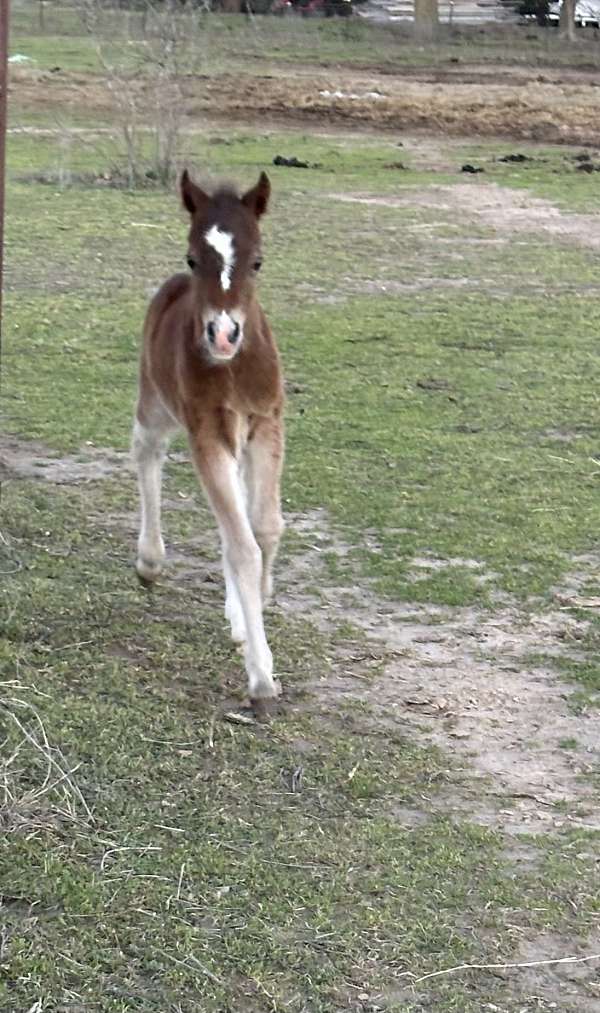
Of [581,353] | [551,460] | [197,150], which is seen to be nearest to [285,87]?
[197,150]

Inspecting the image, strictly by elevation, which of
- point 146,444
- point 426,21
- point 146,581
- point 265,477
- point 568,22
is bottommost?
point 426,21

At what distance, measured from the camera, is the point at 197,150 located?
61.4ft

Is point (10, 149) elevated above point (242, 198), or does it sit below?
below

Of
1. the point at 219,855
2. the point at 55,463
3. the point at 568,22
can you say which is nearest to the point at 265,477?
the point at 219,855

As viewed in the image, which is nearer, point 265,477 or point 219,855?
point 219,855

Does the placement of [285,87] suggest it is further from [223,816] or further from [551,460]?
[223,816]

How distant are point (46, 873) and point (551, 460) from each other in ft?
15.1

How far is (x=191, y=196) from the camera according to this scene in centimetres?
506

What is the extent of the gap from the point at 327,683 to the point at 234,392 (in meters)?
1.00

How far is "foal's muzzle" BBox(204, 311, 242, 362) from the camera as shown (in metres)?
4.79

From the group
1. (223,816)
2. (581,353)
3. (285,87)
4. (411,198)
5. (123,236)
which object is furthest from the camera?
(285,87)

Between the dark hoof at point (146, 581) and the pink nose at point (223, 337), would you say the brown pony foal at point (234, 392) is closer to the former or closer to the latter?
the pink nose at point (223, 337)

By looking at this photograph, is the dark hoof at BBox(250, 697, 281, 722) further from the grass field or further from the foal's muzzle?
the foal's muzzle

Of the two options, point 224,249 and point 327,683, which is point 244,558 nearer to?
point 327,683
